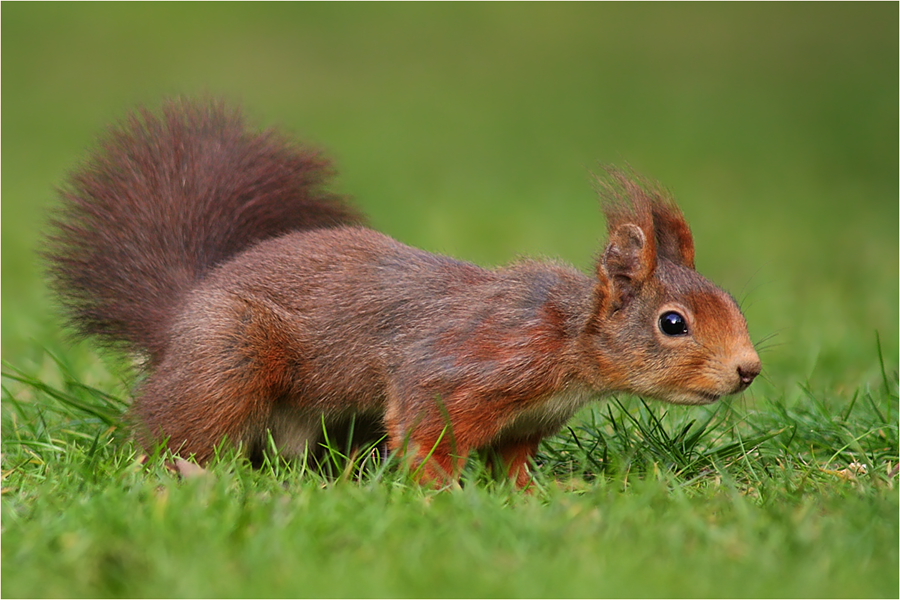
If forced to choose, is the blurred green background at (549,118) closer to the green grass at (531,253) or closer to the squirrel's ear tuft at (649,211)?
the green grass at (531,253)

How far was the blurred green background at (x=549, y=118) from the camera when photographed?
25.4ft

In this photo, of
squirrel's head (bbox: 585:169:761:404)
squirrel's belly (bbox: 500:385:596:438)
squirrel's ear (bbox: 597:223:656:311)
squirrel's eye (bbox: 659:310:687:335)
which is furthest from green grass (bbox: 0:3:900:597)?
squirrel's ear (bbox: 597:223:656:311)

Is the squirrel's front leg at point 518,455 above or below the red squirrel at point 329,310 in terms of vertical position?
below

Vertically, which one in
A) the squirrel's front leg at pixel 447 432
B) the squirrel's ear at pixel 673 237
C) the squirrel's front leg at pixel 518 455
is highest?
the squirrel's ear at pixel 673 237

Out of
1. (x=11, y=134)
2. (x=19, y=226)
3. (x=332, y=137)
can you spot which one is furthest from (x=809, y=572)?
(x=11, y=134)

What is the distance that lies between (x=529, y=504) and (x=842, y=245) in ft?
21.9

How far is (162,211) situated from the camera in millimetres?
4145

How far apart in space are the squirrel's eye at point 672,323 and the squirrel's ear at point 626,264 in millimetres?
125

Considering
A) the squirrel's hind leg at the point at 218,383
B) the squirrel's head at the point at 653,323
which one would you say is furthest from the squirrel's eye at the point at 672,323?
the squirrel's hind leg at the point at 218,383

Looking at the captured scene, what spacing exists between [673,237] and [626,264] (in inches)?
10.6

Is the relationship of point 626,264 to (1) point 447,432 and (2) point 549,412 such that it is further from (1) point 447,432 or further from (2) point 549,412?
(1) point 447,432

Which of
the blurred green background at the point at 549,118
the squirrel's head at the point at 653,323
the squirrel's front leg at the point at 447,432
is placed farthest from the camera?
the blurred green background at the point at 549,118

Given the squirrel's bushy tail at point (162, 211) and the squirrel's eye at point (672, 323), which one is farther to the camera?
the squirrel's bushy tail at point (162, 211)

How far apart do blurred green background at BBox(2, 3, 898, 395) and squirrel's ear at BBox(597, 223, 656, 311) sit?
1.56m
